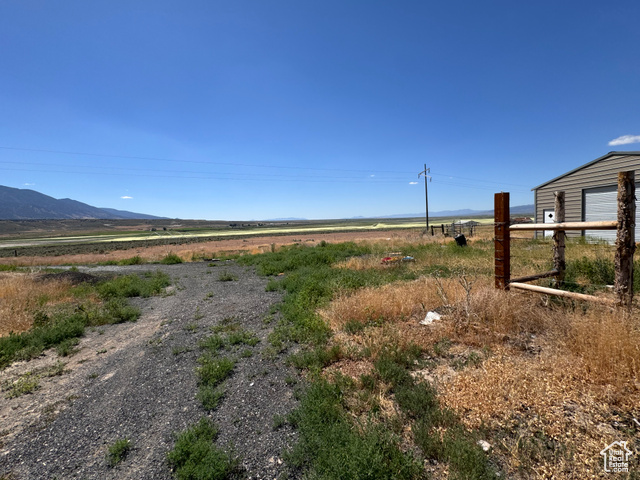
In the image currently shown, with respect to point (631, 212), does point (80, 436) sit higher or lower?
lower

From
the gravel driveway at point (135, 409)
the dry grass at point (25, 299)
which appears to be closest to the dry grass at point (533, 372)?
the gravel driveway at point (135, 409)

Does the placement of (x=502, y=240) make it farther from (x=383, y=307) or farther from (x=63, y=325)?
(x=63, y=325)

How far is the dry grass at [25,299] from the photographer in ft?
23.5

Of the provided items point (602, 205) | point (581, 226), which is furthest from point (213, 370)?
point (602, 205)

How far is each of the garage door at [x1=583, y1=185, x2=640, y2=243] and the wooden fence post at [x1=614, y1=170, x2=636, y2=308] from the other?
13.3 metres

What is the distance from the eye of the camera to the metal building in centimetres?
1323

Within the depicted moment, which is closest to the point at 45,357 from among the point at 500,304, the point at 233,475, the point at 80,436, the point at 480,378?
the point at 80,436

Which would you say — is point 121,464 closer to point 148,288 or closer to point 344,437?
point 344,437

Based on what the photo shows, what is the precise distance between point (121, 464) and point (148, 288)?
10268 millimetres

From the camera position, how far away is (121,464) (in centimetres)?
286

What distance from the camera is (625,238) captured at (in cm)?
393

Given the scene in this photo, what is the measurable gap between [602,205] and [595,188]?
98cm

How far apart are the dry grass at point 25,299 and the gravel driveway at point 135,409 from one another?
2.18 meters

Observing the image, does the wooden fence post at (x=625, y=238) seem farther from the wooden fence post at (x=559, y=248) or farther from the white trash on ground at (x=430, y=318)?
the white trash on ground at (x=430, y=318)
